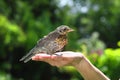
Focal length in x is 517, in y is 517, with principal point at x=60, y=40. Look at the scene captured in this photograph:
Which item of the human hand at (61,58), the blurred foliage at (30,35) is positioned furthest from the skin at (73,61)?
the blurred foliage at (30,35)

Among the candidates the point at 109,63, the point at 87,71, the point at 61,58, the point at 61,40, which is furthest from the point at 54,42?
the point at 109,63

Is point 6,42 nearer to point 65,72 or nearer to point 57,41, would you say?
point 65,72

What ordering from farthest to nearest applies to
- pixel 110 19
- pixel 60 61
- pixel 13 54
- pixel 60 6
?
1. pixel 110 19
2. pixel 60 6
3. pixel 13 54
4. pixel 60 61

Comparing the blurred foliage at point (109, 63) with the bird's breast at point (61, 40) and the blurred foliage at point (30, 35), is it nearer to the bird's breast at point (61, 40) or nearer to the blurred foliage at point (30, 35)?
the blurred foliage at point (30, 35)

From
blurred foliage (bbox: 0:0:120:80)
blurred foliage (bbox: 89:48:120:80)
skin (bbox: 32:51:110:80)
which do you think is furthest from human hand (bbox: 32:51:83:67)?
blurred foliage (bbox: 0:0:120:80)

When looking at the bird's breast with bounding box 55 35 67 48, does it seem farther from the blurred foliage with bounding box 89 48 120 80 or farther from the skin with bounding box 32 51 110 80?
the blurred foliage with bounding box 89 48 120 80

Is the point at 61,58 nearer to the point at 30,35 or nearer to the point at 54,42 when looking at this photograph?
the point at 54,42

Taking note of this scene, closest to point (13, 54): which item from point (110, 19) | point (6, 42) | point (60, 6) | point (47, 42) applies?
point (6, 42)
